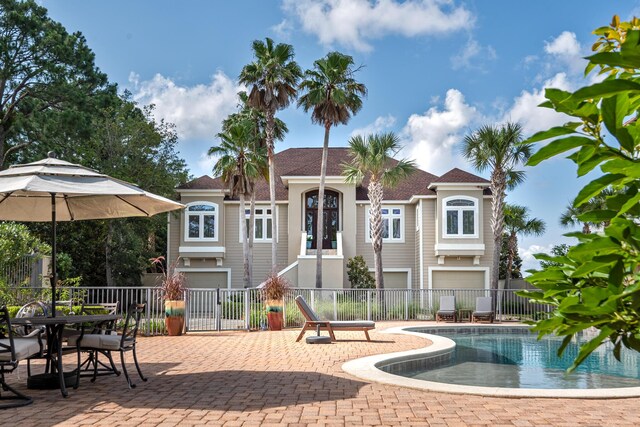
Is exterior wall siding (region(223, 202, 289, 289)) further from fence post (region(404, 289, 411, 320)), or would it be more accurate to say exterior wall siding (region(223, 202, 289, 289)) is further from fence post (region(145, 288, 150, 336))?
fence post (region(145, 288, 150, 336))

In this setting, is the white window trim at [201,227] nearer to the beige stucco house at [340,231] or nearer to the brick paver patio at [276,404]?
the beige stucco house at [340,231]

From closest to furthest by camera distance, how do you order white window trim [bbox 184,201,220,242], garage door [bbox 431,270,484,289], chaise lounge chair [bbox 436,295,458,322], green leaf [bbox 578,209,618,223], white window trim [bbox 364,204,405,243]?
green leaf [bbox 578,209,618,223] < chaise lounge chair [bbox 436,295,458,322] < garage door [bbox 431,270,484,289] < white window trim [bbox 184,201,220,242] < white window trim [bbox 364,204,405,243]

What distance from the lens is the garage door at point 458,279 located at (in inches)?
1223

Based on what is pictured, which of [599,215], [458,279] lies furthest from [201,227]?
[599,215]

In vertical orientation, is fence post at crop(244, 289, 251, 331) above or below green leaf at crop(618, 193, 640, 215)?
below

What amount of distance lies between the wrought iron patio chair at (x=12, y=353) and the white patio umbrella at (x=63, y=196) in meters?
0.71

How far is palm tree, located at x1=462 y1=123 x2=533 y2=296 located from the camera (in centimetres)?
2644

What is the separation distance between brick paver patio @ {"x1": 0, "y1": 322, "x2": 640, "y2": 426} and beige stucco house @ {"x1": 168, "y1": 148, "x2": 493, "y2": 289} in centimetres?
1991

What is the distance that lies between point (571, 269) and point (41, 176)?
7.82 metres

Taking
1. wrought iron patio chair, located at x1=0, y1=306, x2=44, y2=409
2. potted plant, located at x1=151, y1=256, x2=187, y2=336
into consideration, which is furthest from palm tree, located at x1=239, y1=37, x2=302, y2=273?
wrought iron patio chair, located at x1=0, y1=306, x2=44, y2=409

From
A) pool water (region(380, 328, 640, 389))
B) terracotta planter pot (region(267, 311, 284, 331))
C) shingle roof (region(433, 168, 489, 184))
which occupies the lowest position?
pool water (region(380, 328, 640, 389))

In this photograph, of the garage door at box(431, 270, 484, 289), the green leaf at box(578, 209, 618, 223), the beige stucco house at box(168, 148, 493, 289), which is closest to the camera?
the green leaf at box(578, 209, 618, 223)

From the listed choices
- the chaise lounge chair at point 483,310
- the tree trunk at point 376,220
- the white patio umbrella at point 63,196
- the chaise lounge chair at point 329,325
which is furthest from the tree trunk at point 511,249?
the white patio umbrella at point 63,196

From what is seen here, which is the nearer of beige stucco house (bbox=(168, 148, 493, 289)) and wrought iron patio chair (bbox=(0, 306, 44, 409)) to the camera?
wrought iron patio chair (bbox=(0, 306, 44, 409))
